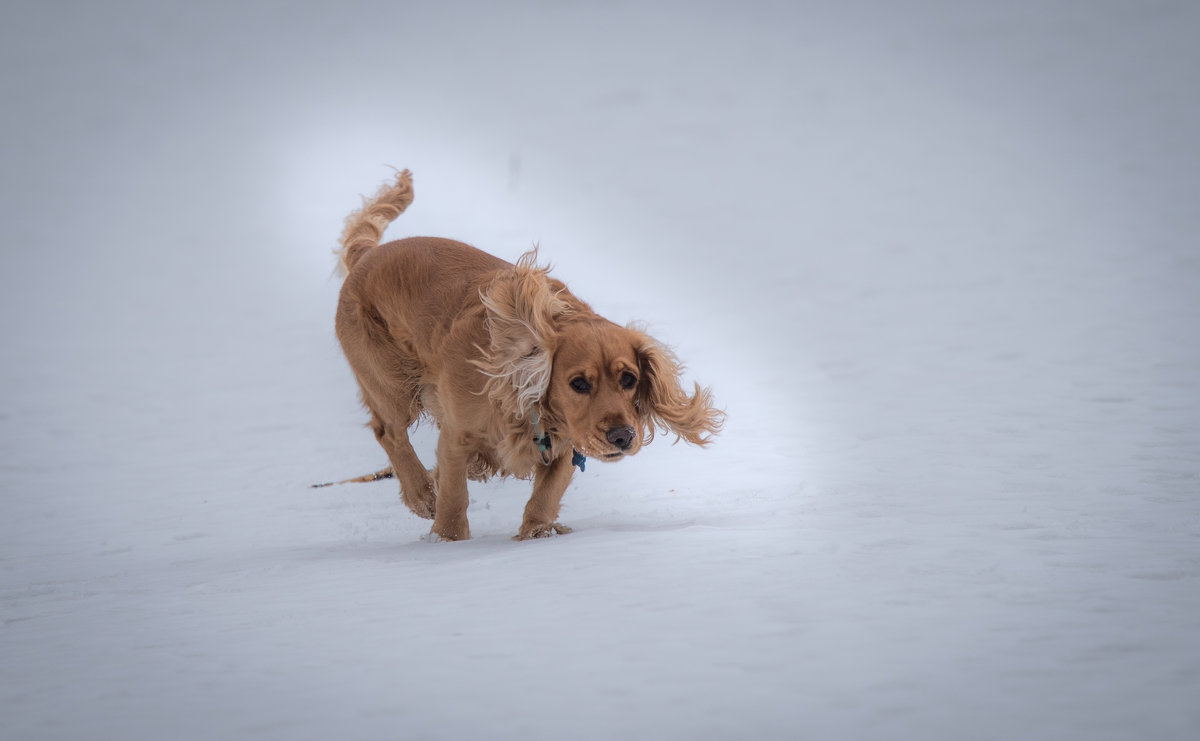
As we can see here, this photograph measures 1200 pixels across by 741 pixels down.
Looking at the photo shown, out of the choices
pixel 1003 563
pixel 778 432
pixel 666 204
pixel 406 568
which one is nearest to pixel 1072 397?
pixel 778 432

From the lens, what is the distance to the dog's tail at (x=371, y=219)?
205 inches

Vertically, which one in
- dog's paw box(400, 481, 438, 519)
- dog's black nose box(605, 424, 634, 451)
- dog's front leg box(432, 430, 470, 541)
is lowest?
dog's paw box(400, 481, 438, 519)

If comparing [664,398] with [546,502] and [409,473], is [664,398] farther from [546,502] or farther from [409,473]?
[409,473]

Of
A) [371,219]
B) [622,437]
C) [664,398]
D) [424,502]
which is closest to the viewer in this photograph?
[622,437]

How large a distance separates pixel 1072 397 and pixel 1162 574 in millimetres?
3767

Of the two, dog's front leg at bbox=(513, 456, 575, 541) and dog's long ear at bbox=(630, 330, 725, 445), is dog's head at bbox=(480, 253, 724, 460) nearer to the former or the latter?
dog's long ear at bbox=(630, 330, 725, 445)

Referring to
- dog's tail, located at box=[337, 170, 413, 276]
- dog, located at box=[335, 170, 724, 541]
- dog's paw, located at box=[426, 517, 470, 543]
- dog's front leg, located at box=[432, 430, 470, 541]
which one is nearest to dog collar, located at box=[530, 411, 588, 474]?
dog, located at box=[335, 170, 724, 541]

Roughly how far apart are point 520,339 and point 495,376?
0.53 feet

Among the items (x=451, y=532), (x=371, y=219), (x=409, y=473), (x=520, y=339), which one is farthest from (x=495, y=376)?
(x=371, y=219)

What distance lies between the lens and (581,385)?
3633 mm

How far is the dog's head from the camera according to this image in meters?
3.61

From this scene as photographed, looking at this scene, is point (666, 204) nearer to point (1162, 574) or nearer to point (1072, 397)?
point (1072, 397)

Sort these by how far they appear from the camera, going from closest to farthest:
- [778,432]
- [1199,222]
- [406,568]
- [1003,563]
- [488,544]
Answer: [1003,563]
[406,568]
[488,544]
[778,432]
[1199,222]

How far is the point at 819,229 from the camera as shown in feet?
41.8
